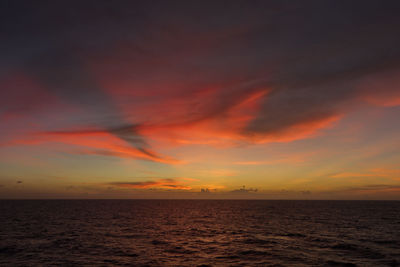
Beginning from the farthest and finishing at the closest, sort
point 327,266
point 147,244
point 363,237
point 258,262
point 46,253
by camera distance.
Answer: point 363,237
point 147,244
point 46,253
point 258,262
point 327,266

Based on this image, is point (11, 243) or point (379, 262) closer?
point (379, 262)

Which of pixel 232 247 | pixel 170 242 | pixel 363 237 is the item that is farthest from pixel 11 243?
pixel 363 237

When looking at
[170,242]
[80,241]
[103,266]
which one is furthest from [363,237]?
[80,241]

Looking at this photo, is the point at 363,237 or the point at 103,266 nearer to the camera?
the point at 103,266

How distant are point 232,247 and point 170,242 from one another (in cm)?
1035

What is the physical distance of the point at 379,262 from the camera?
101 ft

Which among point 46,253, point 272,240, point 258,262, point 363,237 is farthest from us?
point 363,237

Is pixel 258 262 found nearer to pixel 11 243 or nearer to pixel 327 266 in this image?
pixel 327 266

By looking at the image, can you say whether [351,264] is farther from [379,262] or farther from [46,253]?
[46,253]

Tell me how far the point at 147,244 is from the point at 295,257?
21.5 m

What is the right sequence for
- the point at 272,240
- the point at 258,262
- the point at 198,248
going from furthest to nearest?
the point at 272,240, the point at 198,248, the point at 258,262

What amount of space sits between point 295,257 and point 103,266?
873 inches

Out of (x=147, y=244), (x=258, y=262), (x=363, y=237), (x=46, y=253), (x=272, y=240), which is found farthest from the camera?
(x=363, y=237)

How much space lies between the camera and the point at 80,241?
42719 mm
